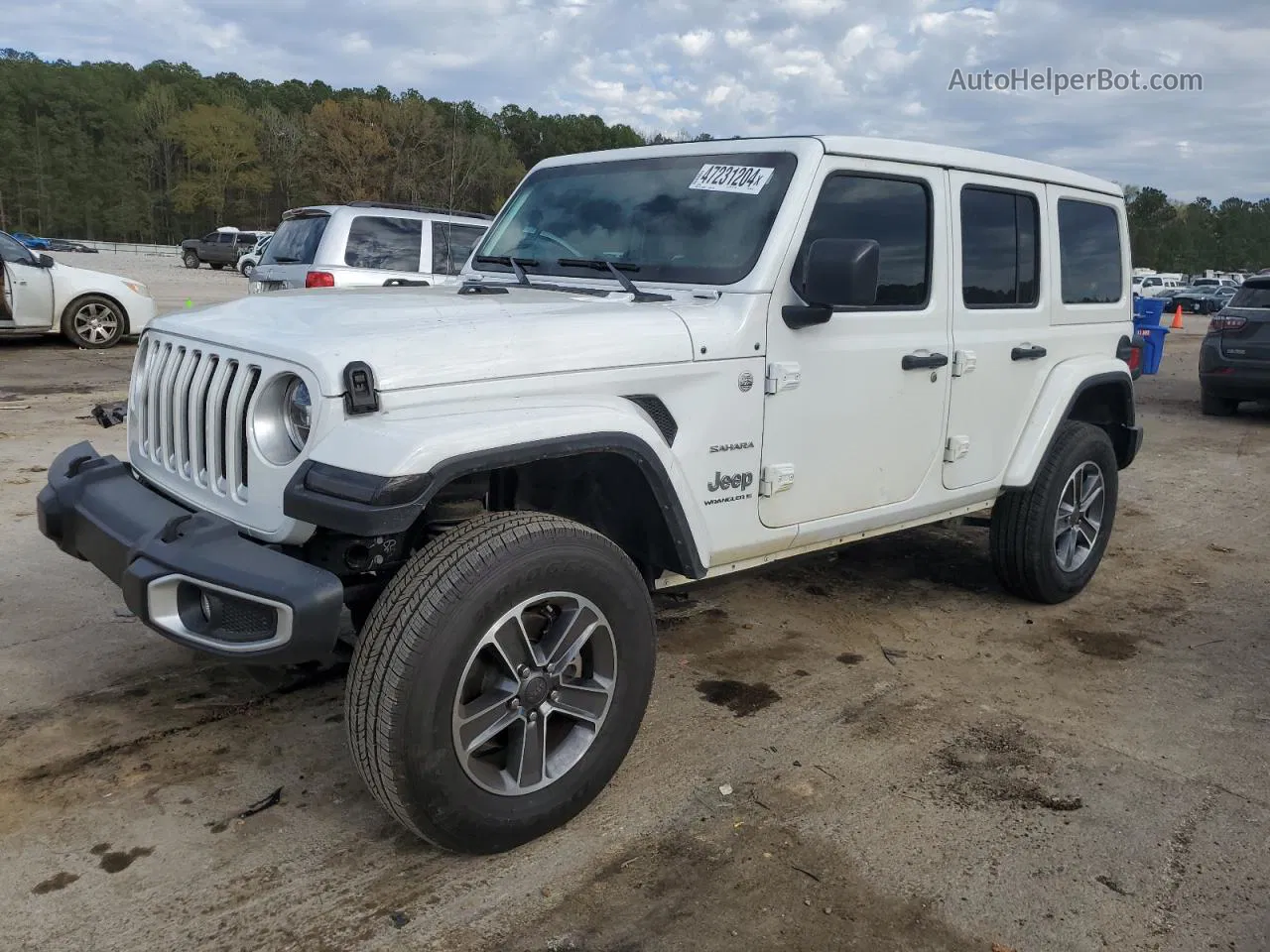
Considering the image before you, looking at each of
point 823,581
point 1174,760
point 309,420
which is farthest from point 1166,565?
point 309,420

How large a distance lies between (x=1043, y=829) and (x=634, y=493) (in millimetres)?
1591

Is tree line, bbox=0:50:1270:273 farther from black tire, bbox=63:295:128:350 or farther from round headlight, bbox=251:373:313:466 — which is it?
round headlight, bbox=251:373:313:466

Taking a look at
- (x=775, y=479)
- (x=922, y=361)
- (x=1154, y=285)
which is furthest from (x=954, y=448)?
(x=1154, y=285)

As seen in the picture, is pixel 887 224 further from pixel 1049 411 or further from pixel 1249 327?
pixel 1249 327

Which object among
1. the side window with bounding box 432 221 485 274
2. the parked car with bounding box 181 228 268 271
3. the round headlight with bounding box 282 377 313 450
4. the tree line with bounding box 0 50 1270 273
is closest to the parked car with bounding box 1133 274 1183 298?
the tree line with bounding box 0 50 1270 273

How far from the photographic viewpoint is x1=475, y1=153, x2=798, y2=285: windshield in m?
3.46

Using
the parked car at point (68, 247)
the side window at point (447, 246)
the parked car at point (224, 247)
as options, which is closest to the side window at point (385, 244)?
the side window at point (447, 246)

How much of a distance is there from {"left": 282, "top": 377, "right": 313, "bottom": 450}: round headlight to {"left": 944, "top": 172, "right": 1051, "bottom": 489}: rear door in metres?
2.62

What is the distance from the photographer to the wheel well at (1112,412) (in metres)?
5.12

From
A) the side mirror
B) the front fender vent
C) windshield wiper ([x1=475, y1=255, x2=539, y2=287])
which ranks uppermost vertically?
windshield wiper ([x1=475, y1=255, x2=539, y2=287])

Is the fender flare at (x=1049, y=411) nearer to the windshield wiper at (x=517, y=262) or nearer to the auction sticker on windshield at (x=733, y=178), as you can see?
the auction sticker on windshield at (x=733, y=178)

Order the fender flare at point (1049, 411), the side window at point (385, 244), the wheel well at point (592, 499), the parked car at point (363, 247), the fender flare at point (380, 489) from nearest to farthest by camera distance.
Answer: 1. the fender flare at point (380, 489)
2. the wheel well at point (592, 499)
3. the fender flare at point (1049, 411)
4. the parked car at point (363, 247)
5. the side window at point (385, 244)

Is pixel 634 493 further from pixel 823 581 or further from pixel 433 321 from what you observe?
pixel 823 581

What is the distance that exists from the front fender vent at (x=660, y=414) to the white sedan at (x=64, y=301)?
1066 centimetres
